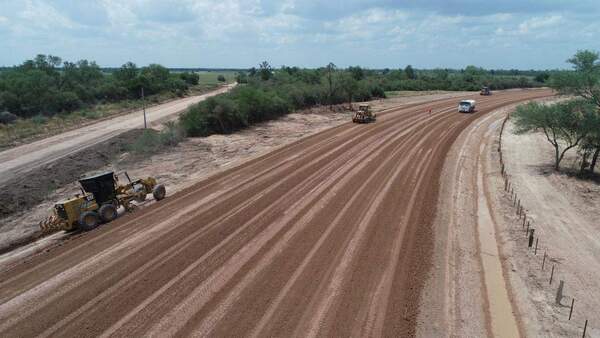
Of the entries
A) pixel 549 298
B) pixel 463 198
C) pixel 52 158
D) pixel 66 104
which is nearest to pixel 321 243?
pixel 549 298

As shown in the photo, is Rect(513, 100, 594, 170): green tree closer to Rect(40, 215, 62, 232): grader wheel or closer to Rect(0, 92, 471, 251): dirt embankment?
Rect(0, 92, 471, 251): dirt embankment

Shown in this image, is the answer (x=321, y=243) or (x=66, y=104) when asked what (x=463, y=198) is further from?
(x=66, y=104)

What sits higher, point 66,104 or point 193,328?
point 66,104

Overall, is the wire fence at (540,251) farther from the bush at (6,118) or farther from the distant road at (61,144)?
the bush at (6,118)

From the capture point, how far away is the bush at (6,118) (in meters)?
43.1

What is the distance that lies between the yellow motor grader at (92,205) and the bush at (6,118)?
1307 inches

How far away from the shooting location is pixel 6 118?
43531mm

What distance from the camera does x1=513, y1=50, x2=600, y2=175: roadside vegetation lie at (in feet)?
81.0

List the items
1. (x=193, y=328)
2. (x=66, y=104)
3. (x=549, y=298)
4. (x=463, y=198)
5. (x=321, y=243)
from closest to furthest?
1. (x=193, y=328)
2. (x=549, y=298)
3. (x=321, y=243)
4. (x=463, y=198)
5. (x=66, y=104)

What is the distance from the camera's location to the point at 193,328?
10.3m

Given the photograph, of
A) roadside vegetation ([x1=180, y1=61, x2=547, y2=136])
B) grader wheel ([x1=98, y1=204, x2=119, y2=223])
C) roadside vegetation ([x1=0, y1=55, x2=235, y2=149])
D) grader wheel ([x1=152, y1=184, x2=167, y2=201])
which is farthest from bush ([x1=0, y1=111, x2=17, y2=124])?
grader wheel ([x1=98, y1=204, x2=119, y2=223])

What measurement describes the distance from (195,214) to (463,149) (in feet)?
77.3

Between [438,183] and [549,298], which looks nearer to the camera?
[549,298]

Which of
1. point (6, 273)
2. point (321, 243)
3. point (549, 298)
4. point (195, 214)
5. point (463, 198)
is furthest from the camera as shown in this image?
point (463, 198)
